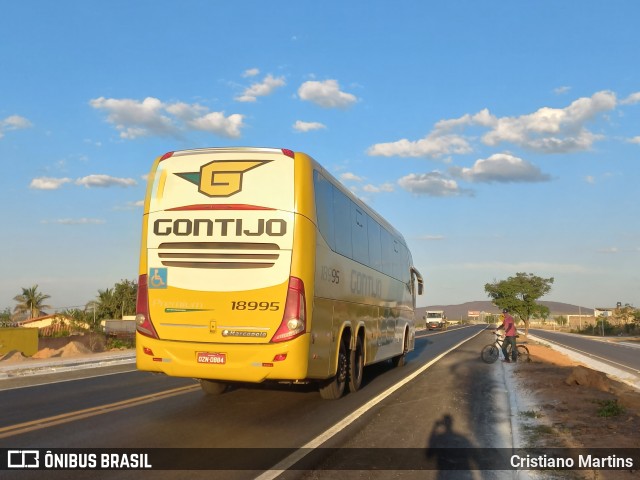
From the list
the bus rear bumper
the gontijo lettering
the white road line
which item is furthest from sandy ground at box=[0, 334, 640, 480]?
the gontijo lettering

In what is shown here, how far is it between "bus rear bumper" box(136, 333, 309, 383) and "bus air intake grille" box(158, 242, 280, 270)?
1214 mm

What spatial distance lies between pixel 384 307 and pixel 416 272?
6.40 meters

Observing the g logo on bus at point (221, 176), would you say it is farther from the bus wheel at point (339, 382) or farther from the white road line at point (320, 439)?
the white road line at point (320, 439)

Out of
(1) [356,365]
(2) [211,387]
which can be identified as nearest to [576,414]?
(1) [356,365]

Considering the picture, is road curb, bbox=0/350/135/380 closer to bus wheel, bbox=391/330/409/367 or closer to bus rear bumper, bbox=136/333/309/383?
bus rear bumper, bbox=136/333/309/383

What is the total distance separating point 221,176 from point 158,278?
1.89m

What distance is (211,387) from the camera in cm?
1184

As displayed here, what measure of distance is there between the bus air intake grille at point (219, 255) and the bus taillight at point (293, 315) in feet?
1.65

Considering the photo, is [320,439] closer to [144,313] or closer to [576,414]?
[144,313]

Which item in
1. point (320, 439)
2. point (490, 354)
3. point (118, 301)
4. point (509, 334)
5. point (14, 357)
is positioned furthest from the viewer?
point (118, 301)

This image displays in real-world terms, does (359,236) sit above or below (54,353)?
above

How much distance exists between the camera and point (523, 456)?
7.18m

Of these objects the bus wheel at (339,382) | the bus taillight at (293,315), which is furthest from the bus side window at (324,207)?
the bus wheel at (339,382)

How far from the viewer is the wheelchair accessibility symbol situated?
970 centimetres
